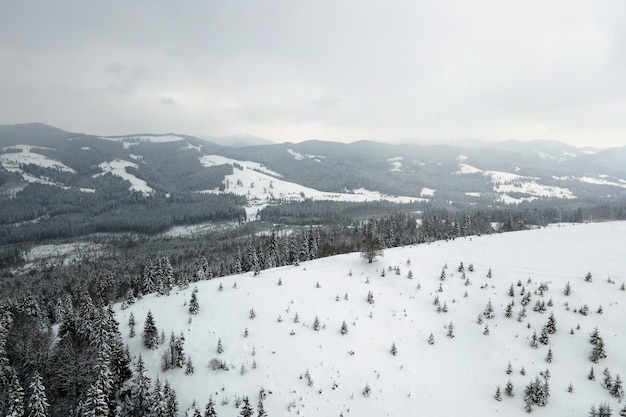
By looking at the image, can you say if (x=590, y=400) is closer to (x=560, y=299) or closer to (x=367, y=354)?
(x=560, y=299)

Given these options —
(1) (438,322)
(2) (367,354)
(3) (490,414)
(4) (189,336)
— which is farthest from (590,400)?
(4) (189,336)

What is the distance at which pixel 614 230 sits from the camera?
2094 inches

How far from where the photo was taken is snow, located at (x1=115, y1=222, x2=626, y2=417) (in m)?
25.9

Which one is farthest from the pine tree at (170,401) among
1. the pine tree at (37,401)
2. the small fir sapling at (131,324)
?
the small fir sapling at (131,324)

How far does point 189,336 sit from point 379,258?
1149 inches

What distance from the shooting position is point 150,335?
33312 mm

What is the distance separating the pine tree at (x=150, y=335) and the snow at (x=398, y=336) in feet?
2.36

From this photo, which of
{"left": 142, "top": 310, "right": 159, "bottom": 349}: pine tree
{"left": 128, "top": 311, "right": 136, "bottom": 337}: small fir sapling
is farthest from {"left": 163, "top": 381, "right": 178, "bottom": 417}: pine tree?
{"left": 128, "top": 311, "right": 136, "bottom": 337}: small fir sapling

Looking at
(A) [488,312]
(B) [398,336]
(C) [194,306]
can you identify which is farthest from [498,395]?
(C) [194,306]

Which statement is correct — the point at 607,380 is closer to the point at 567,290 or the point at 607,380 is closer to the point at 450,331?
the point at 450,331

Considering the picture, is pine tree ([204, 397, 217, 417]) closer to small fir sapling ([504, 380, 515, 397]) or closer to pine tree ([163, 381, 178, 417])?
pine tree ([163, 381, 178, 417])

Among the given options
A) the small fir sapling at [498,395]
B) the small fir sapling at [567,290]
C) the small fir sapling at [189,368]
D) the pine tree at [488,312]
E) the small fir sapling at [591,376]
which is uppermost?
the small fir sapling at [567,290]

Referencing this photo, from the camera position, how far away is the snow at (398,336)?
25.9 meters

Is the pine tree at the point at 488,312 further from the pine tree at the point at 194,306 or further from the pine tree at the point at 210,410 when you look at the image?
the pine tree at the point at 194,306
